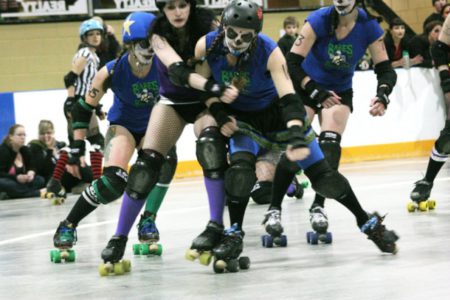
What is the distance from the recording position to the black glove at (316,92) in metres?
5.49

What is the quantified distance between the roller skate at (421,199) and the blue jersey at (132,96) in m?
2.15

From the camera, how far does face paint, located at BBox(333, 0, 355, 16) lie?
18.6 ft

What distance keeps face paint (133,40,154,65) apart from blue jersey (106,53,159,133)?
0.41ft

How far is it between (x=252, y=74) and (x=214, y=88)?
302mm

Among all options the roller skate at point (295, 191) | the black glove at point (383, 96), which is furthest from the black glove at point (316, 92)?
the roller skate at point (295, 191)

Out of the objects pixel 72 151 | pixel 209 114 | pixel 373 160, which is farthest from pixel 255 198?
pixel 373 160

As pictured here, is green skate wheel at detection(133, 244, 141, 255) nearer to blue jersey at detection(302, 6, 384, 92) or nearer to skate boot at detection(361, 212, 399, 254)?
skate boot at detection(361, 212, 399, 254)

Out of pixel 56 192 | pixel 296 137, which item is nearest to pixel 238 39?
pixel 296 137

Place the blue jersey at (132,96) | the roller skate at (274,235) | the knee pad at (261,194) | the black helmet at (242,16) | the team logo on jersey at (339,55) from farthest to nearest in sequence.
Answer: the knee pad at (261,194)
the team logo on jersey at (339,55)
the roller skate at (274,235)
the blue jersey at (132,96)
the black helmet at (242,16)

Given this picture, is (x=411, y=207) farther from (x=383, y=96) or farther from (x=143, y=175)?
(x=143, y=175)

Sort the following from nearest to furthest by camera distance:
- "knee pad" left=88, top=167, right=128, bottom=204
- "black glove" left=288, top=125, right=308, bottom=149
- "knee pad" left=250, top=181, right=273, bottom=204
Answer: "black glove" left=288, top=125, right=308, bottom=149, "knee pad" left=88, top=167, right=128, bottom=204, "knee pad" left=250, top=181, right=273, bottom=204

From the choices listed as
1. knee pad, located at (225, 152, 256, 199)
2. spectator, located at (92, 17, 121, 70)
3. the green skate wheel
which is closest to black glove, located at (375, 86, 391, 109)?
knee pad, located at (225, 152, 256, 199)

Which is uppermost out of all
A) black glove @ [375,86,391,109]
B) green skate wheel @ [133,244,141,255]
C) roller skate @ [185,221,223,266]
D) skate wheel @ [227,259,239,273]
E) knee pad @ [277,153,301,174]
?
black glove @ [375,86,391,109]

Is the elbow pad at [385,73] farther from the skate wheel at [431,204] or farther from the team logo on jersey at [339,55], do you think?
the skate wheel at [431,204]
